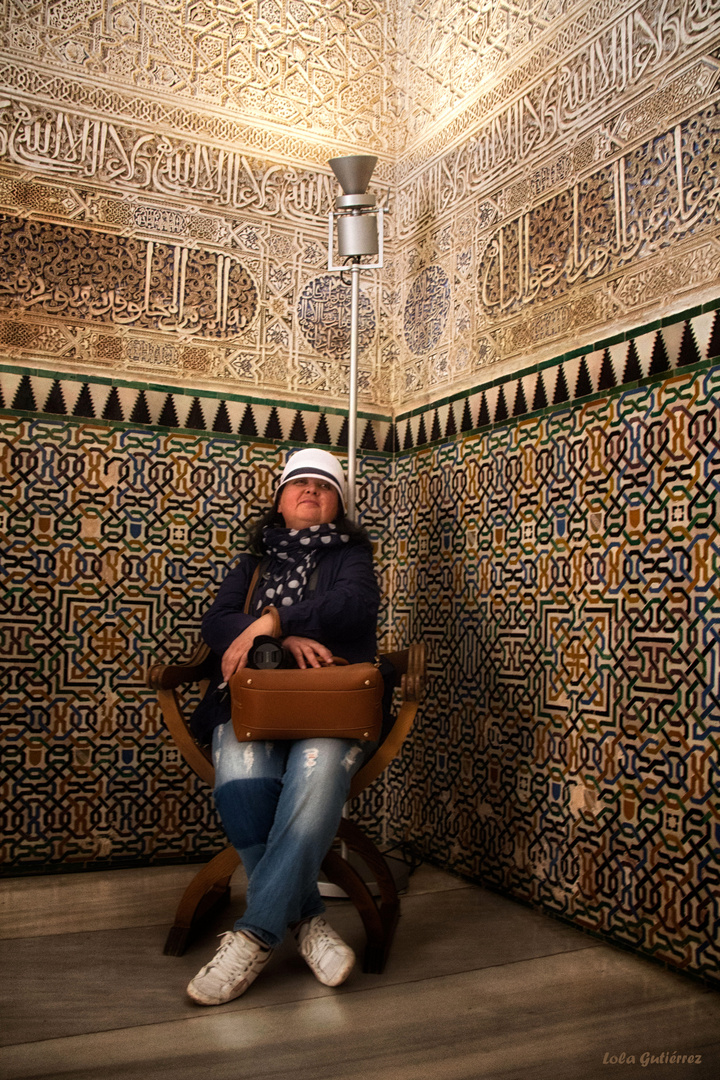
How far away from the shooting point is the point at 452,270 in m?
3.39

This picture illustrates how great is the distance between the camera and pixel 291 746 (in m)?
2.36

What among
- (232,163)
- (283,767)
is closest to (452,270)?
(232,163)

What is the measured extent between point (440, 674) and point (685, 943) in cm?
132

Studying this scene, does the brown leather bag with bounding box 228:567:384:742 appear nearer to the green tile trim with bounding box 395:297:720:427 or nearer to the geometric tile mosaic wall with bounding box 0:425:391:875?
the geometric tile mosaic wall with bounding box 0:425:391:875

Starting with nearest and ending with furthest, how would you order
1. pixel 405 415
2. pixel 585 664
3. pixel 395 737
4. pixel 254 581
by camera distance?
pixel 395 737
pixel 585 664
pixel 254 581
pixel 405 415

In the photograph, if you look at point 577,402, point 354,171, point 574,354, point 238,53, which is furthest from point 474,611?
point 238,53

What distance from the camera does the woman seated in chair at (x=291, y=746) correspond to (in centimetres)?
211

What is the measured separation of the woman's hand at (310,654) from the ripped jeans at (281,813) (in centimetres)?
22

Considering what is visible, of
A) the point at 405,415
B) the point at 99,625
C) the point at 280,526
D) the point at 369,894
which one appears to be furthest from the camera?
the point at 405,415

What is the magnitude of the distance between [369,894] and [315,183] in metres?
2.77

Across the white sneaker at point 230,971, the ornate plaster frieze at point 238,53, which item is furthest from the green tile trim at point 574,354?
the white sneaker at point 230,971

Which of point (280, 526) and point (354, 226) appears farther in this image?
point (354, 226)

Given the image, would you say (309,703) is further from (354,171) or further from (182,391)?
(354,171)

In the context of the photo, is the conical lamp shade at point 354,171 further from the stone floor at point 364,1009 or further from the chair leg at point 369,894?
the stone floor at point 364,1009
